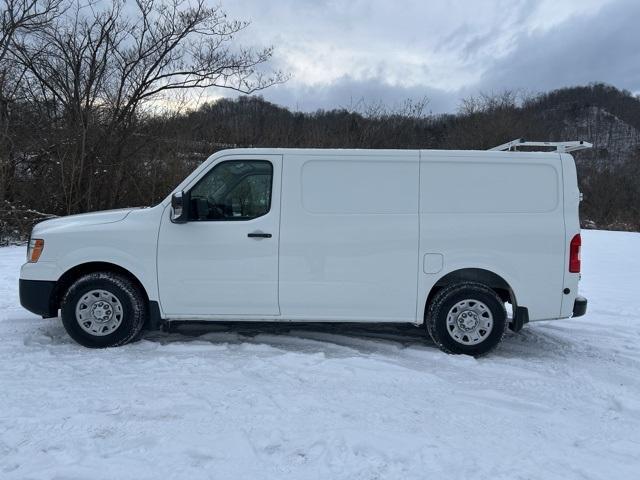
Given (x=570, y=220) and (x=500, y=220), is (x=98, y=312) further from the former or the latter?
(x=570, y=220)

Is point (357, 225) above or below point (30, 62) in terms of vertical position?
below

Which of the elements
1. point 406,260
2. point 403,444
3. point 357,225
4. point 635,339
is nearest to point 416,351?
point 406,260

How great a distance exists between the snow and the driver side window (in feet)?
4.38

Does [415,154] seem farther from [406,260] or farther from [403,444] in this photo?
[403,444]

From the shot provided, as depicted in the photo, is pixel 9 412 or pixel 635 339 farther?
pixel 635 339

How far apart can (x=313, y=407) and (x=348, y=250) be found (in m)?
1.66

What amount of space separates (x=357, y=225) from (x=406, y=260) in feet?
1.90

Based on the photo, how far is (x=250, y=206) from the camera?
16.3ft

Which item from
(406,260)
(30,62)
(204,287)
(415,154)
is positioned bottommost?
(204,287)

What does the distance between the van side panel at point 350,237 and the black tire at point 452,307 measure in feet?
0.74

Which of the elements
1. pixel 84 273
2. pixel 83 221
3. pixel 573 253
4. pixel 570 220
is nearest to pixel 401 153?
pixel 570 220

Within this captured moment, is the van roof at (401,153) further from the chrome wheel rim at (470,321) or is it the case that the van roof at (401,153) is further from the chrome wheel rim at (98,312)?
the chrome wheel rim at (98,312)

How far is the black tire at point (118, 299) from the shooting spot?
491cm

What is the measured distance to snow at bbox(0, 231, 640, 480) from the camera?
300cm
